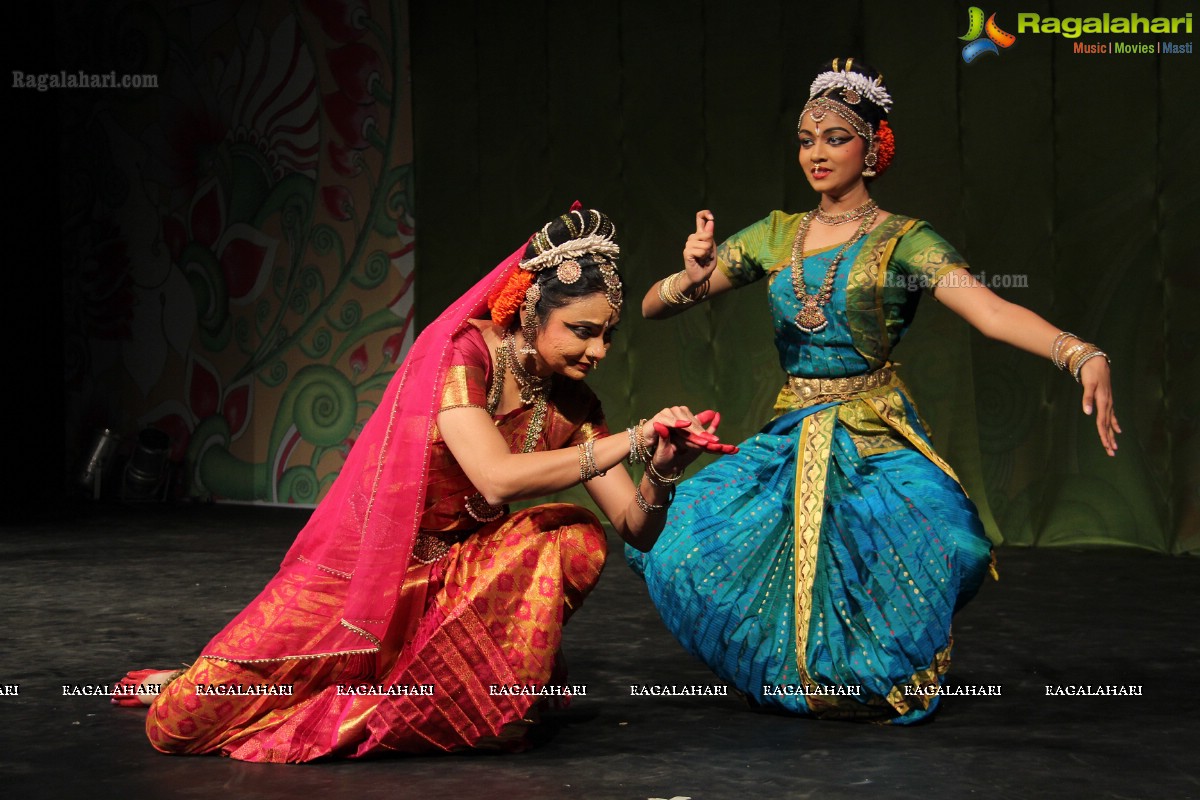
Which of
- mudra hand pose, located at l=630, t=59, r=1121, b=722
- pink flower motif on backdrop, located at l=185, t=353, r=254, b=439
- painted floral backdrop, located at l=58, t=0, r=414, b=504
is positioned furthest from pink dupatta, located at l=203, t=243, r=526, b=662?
pink flower motif on backdrop, located at l=185, t=353, r=254, b=439

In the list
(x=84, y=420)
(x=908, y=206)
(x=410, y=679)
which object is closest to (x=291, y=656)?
(x=410, y=679)

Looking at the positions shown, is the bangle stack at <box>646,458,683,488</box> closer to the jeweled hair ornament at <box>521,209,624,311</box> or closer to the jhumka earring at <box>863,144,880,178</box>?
the jeweled hair ornament at <box>521,209,624,311</box>

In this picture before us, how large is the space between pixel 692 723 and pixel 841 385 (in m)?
0.74

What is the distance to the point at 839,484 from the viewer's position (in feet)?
9.67

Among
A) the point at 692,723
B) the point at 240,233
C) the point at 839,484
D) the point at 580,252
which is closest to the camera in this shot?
the point at 580,252

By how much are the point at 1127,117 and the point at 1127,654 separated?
212 cm

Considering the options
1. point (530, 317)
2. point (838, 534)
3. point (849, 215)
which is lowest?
point (838, 534)

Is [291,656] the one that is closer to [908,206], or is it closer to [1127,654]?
[1127,654]

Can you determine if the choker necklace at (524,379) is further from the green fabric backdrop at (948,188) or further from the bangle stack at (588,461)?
the green fabric backdrop at (948,188)

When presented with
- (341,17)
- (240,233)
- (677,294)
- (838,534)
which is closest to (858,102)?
(677,294)

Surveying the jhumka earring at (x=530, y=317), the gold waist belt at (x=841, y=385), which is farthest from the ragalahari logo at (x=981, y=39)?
the jhumka earring at (x=530, y=317)

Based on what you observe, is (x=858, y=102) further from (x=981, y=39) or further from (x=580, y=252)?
(x=981, y=39)

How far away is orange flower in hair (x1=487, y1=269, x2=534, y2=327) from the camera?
2.53 metres

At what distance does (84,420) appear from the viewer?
729 centimetres
